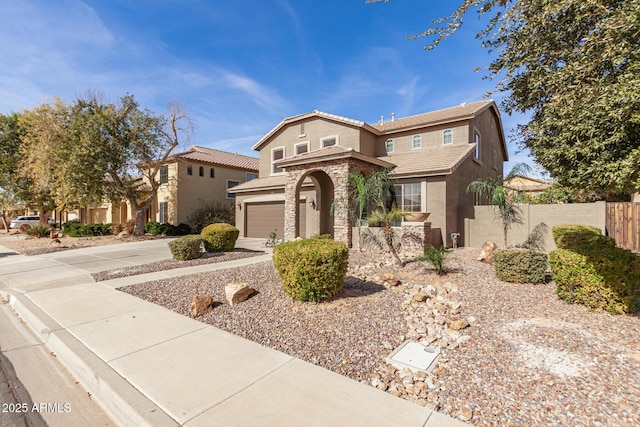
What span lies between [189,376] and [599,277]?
6.34 metres

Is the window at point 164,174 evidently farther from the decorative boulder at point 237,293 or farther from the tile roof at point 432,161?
the decorative boulder at point 237,293

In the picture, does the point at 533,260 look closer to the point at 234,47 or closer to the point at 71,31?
the point at 234,47

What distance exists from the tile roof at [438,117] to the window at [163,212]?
17.1 metres

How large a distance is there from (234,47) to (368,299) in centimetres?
1114

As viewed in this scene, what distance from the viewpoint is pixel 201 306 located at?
209 inches

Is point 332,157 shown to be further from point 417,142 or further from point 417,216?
point 417,142

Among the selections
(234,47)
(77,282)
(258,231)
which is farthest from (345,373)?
(258,231)

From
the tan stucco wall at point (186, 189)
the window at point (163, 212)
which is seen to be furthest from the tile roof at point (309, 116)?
the window at point (163, 212)

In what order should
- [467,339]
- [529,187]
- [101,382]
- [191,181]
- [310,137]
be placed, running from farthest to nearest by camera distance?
[529,187] < [191,181] < [310,137] < [467,339] < [101,382]

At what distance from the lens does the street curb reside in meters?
2.70

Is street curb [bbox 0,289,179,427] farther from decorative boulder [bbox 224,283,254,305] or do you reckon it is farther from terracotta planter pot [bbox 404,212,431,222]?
terracotta planter pot [bbox 404,212,431,222]

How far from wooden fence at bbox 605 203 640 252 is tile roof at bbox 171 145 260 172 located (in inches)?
915

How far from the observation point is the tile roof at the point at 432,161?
12326 mm

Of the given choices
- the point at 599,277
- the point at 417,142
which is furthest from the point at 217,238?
the point at 417,142
